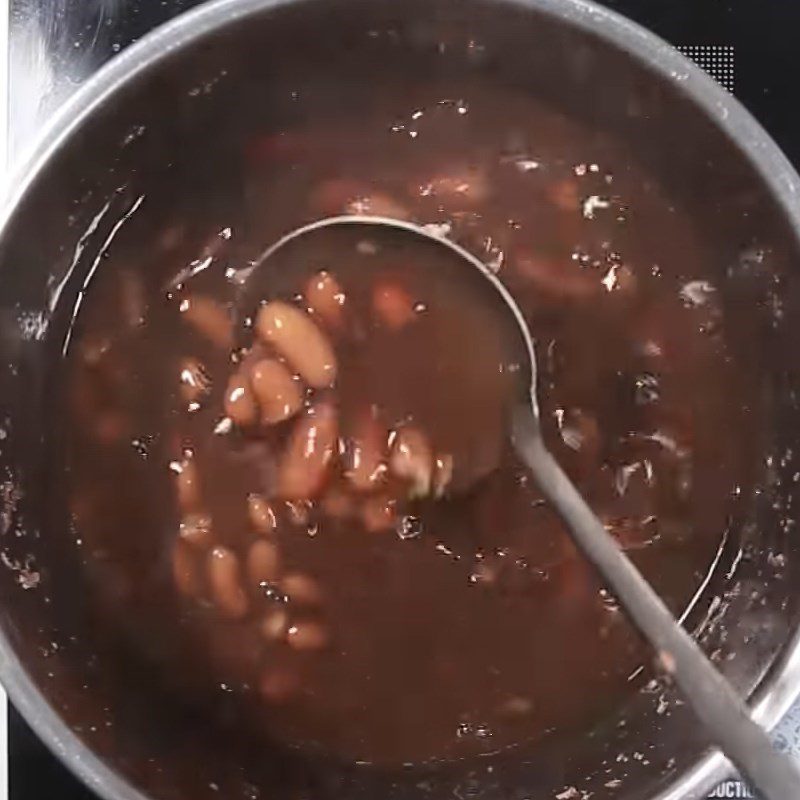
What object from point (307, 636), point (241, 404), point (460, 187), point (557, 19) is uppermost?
point (557, 19)

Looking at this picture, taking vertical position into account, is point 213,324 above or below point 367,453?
above

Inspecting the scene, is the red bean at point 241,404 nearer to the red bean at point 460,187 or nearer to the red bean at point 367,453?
the red bean at point 367,453

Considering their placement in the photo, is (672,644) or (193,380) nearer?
(672,644)

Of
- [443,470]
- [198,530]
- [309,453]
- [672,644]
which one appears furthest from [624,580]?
[198,530]

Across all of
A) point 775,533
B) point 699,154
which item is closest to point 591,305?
point 699,154

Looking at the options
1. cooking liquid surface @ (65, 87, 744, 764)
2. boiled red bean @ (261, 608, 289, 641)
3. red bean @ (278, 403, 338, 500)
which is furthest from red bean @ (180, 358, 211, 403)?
boiled red bean @ (261, 608, 289, 641)

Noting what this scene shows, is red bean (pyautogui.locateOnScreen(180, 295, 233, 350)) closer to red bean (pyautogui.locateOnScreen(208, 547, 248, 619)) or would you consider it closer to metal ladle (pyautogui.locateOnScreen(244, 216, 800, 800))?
metal ladle (pyautogui.locateOnScreen(244, 216, 800, 800))

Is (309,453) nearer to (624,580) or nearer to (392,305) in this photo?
(392,305)

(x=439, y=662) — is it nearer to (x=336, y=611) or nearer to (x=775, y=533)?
(x=336, y=611)
